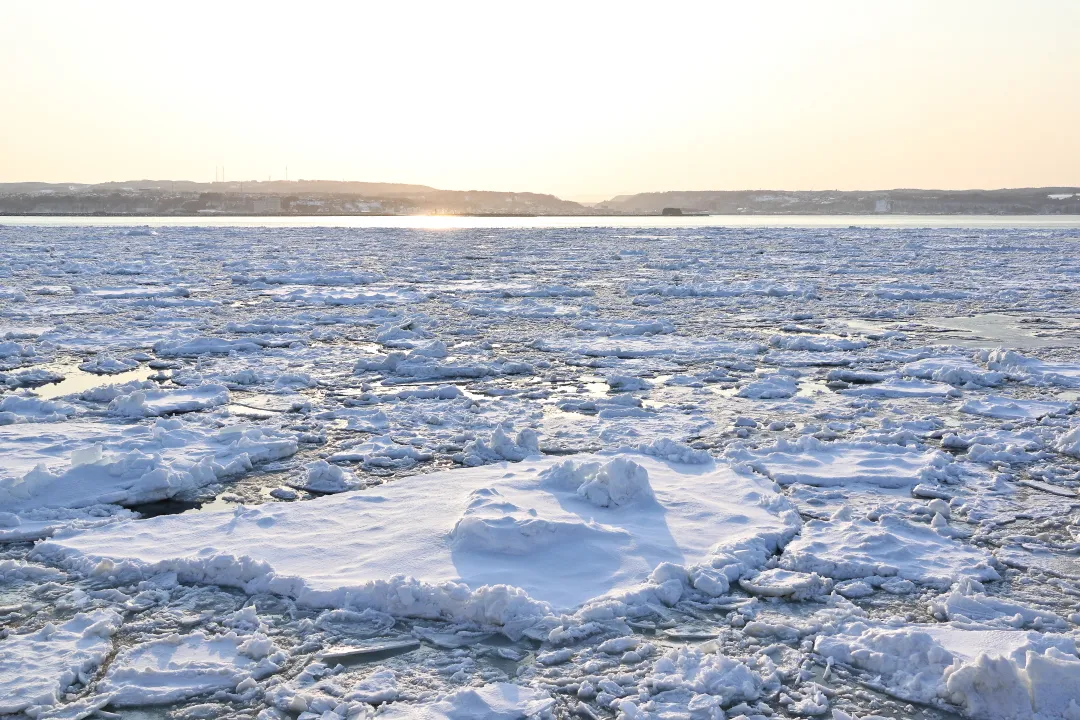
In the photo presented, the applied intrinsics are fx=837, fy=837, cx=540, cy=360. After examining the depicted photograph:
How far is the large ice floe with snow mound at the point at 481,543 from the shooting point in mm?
3613

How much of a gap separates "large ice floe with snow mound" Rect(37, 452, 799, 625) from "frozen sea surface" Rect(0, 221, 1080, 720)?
0.02 meters

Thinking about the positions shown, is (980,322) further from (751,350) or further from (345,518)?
(345,518)

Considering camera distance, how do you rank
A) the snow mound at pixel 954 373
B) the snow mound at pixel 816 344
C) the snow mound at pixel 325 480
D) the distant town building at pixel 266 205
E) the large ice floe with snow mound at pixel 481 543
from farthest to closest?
the distant town building at pixel 266 205, the snow mound at pixel 816 344, the snow mound at pixel 954 373, the snow mound at pixel 325 480, the large ice floe with snow mound at pixel 481 543

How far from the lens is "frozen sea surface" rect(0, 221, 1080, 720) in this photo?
2971mm

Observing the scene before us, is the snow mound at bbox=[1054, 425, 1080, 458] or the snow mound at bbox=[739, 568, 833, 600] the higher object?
the snow mound at bbox=[1054, 425, 1080, 458]

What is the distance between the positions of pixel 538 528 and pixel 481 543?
290mm

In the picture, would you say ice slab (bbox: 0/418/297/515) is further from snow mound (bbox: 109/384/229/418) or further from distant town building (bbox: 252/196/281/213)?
distant town building (bbox: 252/196/281/213)

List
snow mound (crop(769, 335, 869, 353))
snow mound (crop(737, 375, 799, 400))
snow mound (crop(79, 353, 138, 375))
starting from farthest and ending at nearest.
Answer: snow mound (crop(769, 335, 869, 353)) → snow mound (crop(79, 353, 138, 375)) → snow mound (crop(737, 375, 799, 400))

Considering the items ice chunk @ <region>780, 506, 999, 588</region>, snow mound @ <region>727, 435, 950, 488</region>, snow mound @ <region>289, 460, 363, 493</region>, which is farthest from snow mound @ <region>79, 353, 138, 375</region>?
ice chunk @ <region>780, 506, 999, 588</region>

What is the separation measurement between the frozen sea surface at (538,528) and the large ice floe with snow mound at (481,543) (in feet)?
0.07

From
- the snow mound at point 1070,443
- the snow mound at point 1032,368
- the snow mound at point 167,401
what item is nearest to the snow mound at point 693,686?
the snow mound at point 1070,443

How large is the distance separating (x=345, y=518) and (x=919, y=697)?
112 inches

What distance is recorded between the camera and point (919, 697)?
2.88m

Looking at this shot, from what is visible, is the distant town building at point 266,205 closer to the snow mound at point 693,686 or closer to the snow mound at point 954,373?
the snow mound at point 954,373
